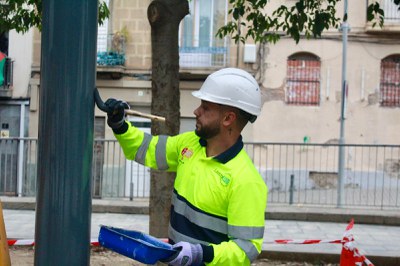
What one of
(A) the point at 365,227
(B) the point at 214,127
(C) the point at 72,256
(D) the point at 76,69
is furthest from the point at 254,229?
(A) the point at 365,227

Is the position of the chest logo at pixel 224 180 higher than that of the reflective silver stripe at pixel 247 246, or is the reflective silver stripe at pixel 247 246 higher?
the chest logo at pixel 224 180

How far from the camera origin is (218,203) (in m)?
2.62

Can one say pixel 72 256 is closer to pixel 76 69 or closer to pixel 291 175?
pixel 76 69

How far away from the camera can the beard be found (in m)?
2.75

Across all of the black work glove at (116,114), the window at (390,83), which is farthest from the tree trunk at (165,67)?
the window at (390,83)

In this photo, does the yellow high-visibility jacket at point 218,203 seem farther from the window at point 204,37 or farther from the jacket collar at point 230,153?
the window at point 204,37

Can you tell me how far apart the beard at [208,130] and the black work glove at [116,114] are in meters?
0.34

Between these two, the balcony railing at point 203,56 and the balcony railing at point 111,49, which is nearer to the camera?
the balcony railing at point 111,49

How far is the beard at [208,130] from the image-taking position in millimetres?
2746

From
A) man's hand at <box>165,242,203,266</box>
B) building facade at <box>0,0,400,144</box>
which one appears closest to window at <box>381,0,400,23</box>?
building facade at <box>0,0,400,144</box>

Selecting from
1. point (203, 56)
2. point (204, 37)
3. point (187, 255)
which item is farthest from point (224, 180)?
point (204, 37)

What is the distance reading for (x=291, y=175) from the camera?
13.0 metres

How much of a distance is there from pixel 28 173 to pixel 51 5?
10.4 m

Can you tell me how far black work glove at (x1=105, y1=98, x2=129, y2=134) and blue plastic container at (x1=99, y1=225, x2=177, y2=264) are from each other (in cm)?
51
